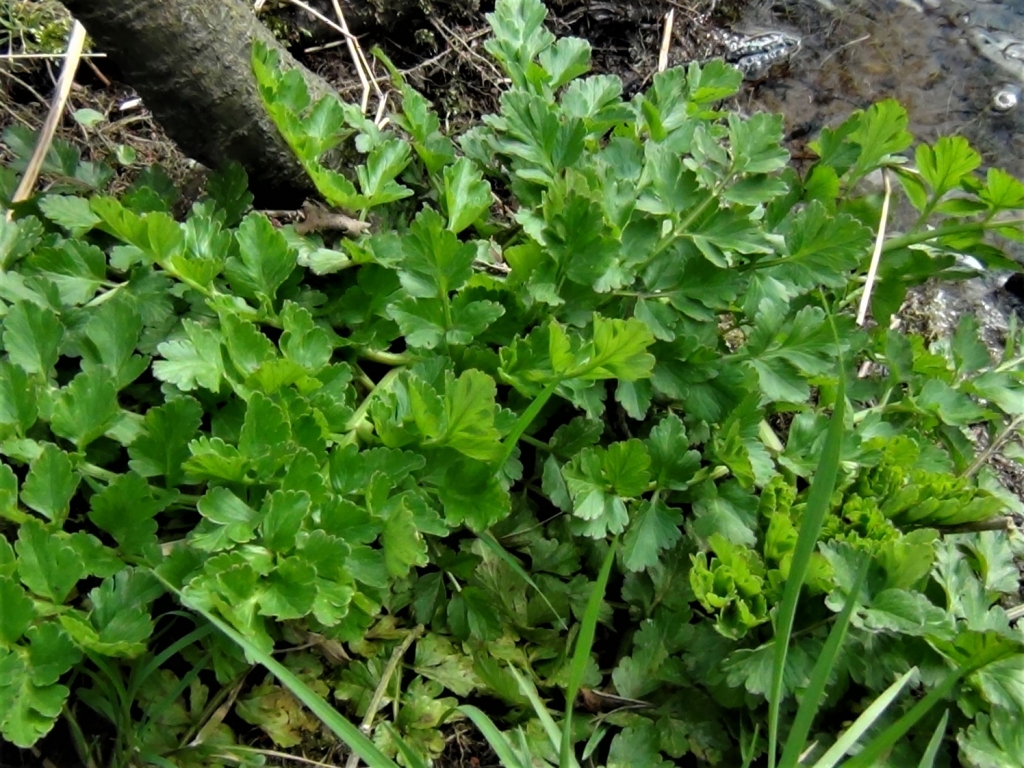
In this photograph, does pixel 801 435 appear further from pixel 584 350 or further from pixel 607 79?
pixel 607 79

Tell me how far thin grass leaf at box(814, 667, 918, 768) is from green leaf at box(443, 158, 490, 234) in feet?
2.92

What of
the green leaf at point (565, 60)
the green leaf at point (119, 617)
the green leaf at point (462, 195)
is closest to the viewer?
the green leaf at point (119, 617)

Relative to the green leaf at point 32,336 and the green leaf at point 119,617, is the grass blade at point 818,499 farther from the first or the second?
the green leaf at point 32,336

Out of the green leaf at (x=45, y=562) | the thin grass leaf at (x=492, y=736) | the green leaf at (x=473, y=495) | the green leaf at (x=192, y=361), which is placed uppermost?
the green leaf at (x=192, y=361)

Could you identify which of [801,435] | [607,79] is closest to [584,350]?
[801,435]

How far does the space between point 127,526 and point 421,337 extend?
0.45m

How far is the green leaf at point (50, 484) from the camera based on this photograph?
3.46 ft

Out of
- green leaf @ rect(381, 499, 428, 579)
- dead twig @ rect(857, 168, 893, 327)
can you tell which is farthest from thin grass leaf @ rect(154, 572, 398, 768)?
dead twig @ rect(857, 168, 893, 327)

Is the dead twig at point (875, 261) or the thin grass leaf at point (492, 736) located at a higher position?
the dead twig at point (875, 261)

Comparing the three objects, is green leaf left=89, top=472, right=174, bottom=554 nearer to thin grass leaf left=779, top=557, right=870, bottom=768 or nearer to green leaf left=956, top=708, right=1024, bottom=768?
thin grass leaf left=779, top=557, right=870, bottom=768

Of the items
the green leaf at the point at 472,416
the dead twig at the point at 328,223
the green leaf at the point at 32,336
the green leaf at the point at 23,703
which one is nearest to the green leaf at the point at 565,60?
the dead twig at the point at 328,223

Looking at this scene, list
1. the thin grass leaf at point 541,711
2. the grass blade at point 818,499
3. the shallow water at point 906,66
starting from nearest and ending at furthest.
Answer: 1. the grass blade at point 818,499
2. the thin grass leaf at point 541,711
3. the shallow water at point 906,66

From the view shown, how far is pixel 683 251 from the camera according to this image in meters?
1.33

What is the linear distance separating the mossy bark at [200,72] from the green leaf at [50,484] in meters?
0.58
